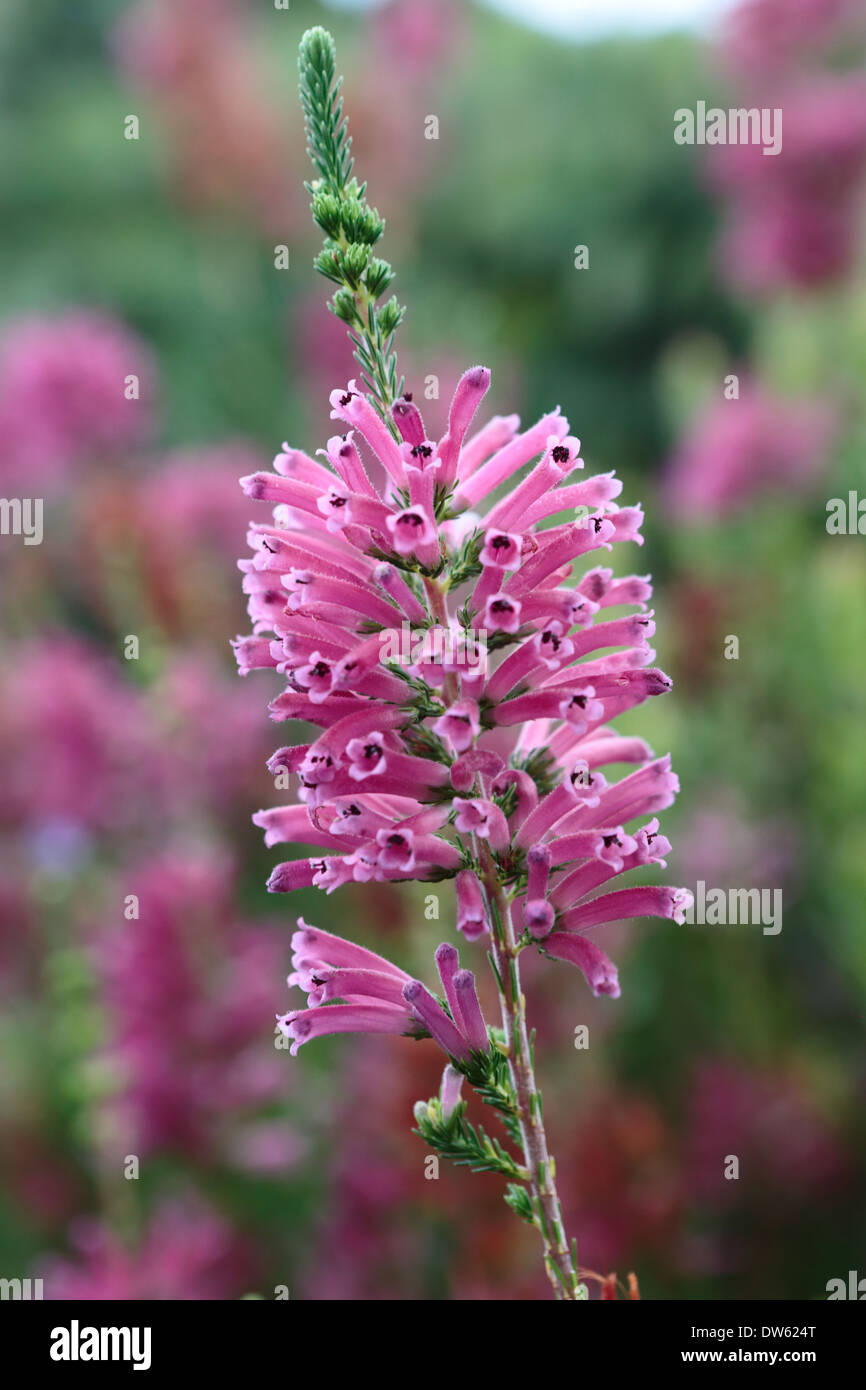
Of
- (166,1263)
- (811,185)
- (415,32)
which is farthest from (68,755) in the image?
(415,32)

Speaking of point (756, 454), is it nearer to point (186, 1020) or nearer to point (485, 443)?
point (186, 1020)

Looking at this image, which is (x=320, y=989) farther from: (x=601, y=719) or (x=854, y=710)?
(x=854, y=710)

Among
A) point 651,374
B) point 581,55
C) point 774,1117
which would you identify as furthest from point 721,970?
point 581,55

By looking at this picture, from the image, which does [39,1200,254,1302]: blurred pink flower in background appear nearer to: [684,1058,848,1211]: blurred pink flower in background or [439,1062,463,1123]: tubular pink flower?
[684,1058,848,1211]: blurred pink flower in background
